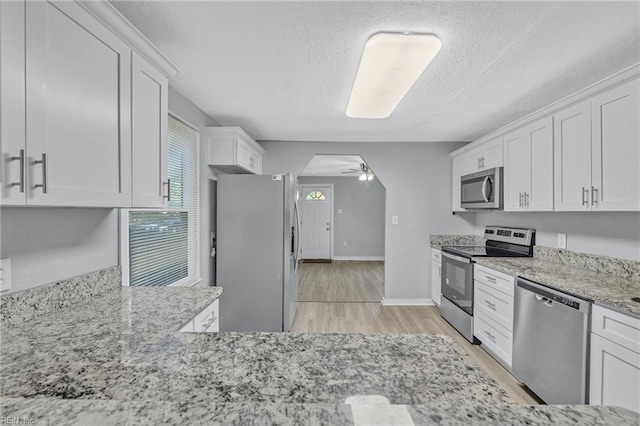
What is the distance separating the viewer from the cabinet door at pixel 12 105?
85 cm

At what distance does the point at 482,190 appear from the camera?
10.9 ft

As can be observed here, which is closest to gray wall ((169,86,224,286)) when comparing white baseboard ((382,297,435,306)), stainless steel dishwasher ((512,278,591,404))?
white baseboard ((382,297,435,306))

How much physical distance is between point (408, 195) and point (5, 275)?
3983 mm

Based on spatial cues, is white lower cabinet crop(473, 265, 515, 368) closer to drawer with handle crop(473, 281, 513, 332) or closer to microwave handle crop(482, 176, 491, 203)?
drawer with handle crop(473, 281, 513, 332)

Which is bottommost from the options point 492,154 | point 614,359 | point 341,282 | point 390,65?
point 341,282

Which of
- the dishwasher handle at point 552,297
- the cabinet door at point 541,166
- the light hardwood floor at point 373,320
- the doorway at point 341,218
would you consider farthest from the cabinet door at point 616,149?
the doorway at point 341,218

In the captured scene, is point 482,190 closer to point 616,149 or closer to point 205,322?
point 616,149

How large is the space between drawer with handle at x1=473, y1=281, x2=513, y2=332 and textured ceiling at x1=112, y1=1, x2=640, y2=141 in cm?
164

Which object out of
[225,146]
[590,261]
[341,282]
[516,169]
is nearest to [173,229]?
[225,146]

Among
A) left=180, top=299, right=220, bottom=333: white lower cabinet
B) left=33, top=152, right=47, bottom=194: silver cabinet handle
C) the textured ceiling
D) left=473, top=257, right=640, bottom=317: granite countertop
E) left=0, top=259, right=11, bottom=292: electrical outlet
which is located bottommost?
left=180, top=299, right=220, bottom=333: white lower cabinet

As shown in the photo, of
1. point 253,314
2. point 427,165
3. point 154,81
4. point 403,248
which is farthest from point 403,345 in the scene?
point 427,165

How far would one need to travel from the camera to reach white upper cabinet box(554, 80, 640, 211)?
1812mm

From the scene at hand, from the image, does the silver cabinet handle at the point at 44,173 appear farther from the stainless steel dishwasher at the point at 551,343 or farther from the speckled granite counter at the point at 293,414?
the stainless steel dishwasher at the point at 551,343

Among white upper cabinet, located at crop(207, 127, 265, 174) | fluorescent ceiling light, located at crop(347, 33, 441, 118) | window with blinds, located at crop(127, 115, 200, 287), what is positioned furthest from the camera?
white upper cabinet, located at crop(207, 127, 265, 174)
